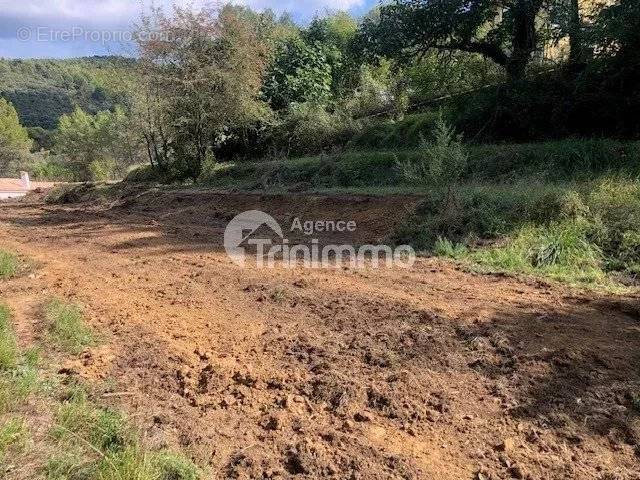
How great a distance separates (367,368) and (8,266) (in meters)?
4.81

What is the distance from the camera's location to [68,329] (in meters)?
4.04

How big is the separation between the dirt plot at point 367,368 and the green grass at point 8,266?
0.31 metres

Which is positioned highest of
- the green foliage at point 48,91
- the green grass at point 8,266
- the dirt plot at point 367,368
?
the green foliage at point 48,91

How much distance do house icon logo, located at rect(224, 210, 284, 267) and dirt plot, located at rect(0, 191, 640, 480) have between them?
99cm

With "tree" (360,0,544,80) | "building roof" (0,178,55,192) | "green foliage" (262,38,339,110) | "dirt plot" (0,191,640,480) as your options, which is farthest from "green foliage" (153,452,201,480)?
"building roof" (0,178,55,192)

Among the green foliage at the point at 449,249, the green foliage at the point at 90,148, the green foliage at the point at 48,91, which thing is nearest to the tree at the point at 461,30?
the green foliage at the point at 449,249

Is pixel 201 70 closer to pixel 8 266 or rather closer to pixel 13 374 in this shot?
pixel 8 266

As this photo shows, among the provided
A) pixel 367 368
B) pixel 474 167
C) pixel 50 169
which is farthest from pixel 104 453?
pixel 50 169

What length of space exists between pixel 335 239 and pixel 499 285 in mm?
3125

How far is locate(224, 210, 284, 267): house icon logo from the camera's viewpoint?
7129mm

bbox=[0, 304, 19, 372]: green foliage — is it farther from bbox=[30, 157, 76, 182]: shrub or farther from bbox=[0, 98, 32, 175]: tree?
bbox=[0, 98, 32, 175]: tree

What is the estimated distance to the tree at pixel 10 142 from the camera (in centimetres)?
4703

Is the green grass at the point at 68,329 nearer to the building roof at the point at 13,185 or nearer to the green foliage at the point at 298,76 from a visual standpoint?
the green foliage at the point at 298,76

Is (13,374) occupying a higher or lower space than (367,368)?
higher
